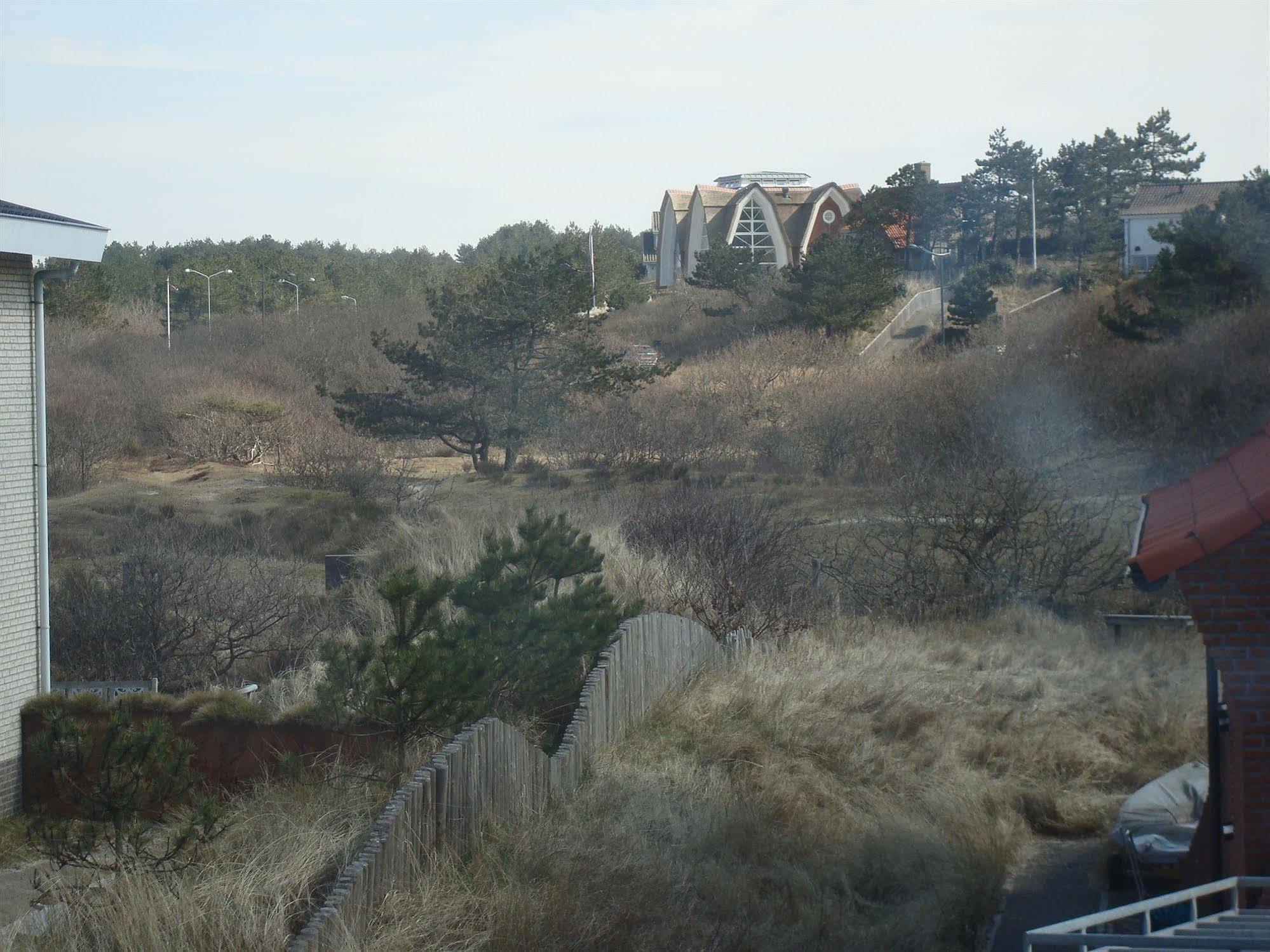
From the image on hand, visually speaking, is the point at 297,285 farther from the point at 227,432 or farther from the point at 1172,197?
the point at 1172,197

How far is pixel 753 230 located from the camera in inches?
2581

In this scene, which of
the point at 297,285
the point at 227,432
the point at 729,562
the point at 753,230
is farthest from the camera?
the point at 753,230

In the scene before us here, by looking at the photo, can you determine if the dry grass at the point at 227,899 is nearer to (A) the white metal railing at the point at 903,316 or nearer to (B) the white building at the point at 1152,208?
(A) the white metal railing at the point at 903,316

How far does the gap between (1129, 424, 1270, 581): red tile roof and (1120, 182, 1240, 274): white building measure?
44696 millimetres

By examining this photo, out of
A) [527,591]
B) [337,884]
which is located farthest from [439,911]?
[527,591]

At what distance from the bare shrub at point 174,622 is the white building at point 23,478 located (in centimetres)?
244

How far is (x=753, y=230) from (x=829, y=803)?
60.9 meters

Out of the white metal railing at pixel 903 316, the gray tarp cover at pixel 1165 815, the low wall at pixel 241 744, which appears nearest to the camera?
the gray tarp cover at pixel 1165 815

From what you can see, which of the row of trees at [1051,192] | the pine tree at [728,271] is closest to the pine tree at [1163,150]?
the row of trees at [1051,192]

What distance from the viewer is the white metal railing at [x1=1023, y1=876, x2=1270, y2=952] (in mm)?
3164

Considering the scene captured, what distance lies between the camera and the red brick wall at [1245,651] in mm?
4473

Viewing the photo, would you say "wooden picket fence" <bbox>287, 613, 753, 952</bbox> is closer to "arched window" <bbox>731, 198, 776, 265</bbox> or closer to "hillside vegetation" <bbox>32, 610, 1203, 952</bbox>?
"hillside vegetation" <bbox>32, 610, 1203, 952</bbox>

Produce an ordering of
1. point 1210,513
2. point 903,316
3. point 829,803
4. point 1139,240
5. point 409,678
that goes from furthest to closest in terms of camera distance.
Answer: point 1139,240 → point 903,316 → point 829,803 → point 409,678 → point 1210,513

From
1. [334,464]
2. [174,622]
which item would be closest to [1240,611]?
[174,622]
